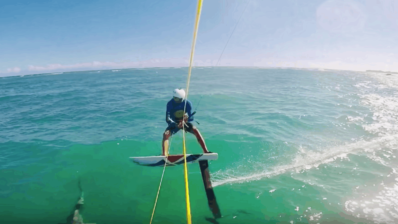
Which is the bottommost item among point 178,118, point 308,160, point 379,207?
point 379,207

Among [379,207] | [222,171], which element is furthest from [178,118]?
[379,207]

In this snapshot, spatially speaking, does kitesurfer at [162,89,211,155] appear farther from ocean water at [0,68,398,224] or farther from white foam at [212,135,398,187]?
ocean water at [0,68,398,224]

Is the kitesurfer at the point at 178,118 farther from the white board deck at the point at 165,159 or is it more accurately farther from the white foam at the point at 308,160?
the white foam at the point at 308,160

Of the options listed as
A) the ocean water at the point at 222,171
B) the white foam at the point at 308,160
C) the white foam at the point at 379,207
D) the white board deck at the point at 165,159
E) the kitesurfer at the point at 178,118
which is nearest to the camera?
the white foam at the point at 379,207

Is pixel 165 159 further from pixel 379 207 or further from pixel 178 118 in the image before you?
pixel 379 207

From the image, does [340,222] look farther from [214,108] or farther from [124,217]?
[214,108]

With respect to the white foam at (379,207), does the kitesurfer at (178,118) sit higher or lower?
higher

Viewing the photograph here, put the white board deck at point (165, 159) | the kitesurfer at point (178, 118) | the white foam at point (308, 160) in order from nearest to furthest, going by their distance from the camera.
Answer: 1. the white board deck at point (165, 159)
2. the kitesurfer at point (178, 118)
3. the white foam at point (308, 160)

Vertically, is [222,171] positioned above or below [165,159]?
below

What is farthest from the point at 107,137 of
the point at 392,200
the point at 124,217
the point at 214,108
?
the point at 392,200

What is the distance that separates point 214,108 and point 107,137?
11472 millimetres

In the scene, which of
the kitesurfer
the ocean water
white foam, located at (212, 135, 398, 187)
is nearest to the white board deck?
the kitesurfer

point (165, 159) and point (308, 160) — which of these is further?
point (308, 160)

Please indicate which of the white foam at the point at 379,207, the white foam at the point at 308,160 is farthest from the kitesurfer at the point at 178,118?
the white foam at the point at 379,207
